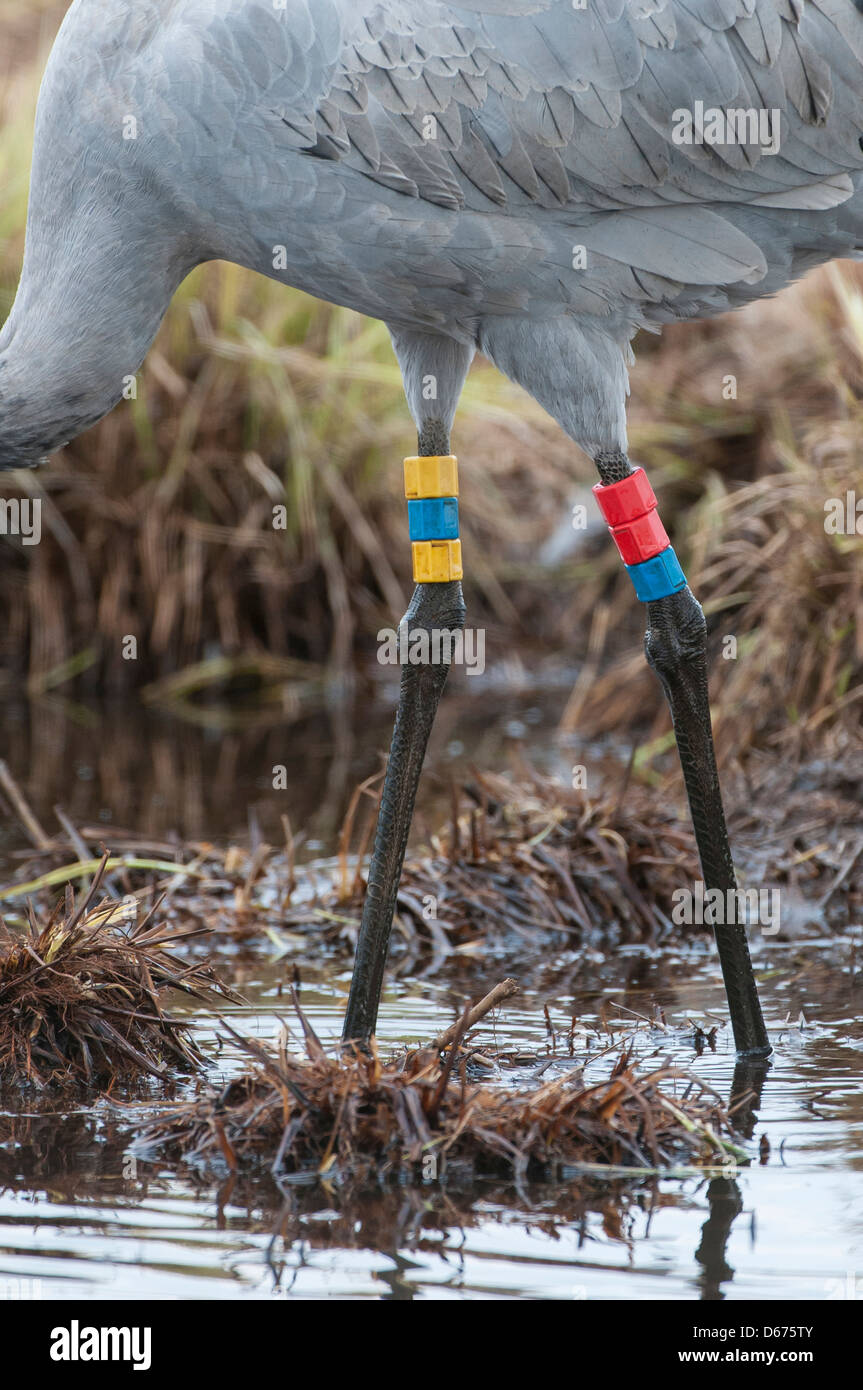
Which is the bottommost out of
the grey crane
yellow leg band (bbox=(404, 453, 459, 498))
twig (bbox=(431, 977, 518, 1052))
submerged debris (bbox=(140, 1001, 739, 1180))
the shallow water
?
the shallow water

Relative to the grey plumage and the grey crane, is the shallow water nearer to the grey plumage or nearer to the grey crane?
the grey crane

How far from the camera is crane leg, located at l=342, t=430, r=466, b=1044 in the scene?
4871 mm

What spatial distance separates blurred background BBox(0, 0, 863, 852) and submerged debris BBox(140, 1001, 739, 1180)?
4498 millimetres

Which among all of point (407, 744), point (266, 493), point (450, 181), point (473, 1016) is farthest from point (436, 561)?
point (266, 493)

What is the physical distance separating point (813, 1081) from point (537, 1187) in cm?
103

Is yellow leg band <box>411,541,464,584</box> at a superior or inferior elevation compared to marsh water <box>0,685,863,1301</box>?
superior

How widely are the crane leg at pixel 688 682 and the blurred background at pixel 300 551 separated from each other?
3.58 metres

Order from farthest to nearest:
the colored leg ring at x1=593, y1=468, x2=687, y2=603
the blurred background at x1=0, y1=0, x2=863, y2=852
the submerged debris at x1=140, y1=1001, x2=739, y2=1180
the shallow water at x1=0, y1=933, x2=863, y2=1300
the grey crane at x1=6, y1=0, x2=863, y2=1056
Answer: the blurred background at x1=0, y1=0, x2=863, y2=852 < the colored leg ring at x1=593, y1=468, x2=687, y2=603 < the grey crane at x1=6, y1=0, x2=863, y2=1056 < the submerged debris at x1=140, y1=1001, x2=739, y2=1180 < the shallow water at x1=0, y1=933, x2=863, y2=1300

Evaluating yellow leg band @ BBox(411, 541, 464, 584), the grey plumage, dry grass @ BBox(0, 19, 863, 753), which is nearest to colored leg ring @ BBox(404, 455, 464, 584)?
yellow leg band @ BBox(411, 541, 464, 584)

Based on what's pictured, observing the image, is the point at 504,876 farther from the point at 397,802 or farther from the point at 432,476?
the point at 432,476

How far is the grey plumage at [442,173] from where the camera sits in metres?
4.43

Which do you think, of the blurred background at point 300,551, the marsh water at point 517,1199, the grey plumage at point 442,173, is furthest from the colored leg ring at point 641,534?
the blurred background at point 300,551

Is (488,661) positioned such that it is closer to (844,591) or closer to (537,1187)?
(844,591)

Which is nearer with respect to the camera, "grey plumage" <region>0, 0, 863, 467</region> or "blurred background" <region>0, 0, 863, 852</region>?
"grey plumage" <region>0, 0, 863, 467</region>
